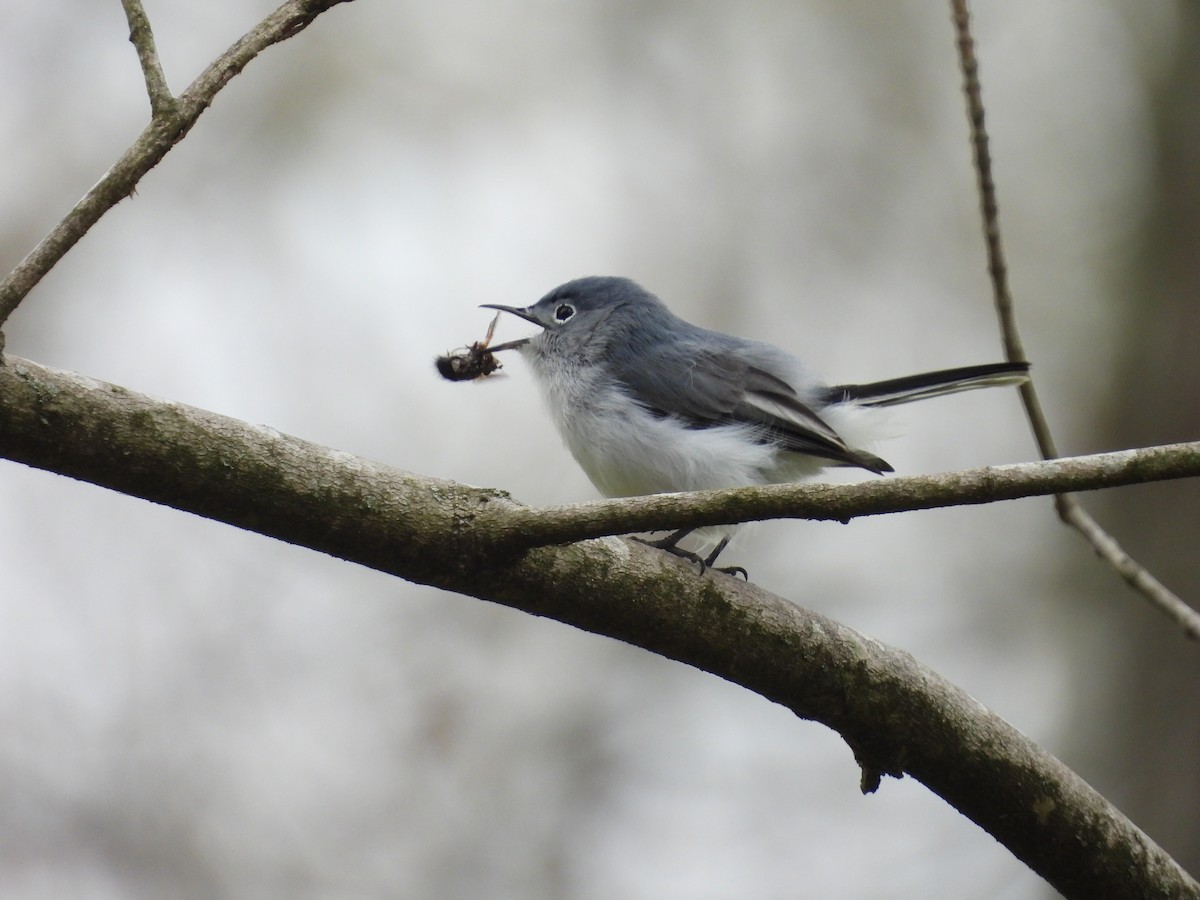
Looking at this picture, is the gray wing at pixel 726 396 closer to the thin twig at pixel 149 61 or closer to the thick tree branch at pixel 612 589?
the thick tree branch at pixel 612 589

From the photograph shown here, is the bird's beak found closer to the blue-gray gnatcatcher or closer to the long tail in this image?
the blue-gray gnatcatcher

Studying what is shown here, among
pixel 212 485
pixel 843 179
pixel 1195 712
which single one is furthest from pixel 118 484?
pixel 843 179

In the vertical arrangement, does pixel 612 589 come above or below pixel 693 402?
below

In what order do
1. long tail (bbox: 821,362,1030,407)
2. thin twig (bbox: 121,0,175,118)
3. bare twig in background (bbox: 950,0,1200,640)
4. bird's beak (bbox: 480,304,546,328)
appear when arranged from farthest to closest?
bird's beak (bbox: 480,304,546,328), long tail (bbox: 821,362,1030,407), bare twig in background (bbox: 950,0,1200,640), thin twig (bbox: 121,0,175,118)

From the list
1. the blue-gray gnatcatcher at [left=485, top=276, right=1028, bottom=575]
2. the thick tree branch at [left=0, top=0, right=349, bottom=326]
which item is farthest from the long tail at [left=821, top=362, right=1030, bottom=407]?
the thick tree branch at [left=0, top=0, right=349, bottom=326]

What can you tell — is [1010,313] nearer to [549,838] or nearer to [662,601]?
[662,601]

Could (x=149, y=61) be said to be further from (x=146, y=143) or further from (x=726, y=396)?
(x=726, y=396)

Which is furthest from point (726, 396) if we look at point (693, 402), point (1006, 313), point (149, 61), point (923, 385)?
point (149, 61)

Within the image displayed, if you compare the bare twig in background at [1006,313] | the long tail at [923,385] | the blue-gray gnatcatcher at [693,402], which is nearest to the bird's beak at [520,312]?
the blue-gray gnatcatcher at [693,402]
